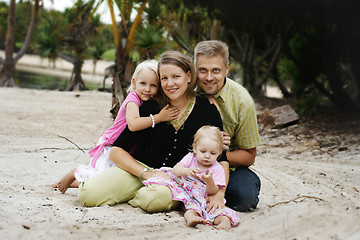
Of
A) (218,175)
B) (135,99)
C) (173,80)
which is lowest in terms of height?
(218,175)

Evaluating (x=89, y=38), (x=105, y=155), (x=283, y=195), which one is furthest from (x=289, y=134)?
(x=89, y=38)

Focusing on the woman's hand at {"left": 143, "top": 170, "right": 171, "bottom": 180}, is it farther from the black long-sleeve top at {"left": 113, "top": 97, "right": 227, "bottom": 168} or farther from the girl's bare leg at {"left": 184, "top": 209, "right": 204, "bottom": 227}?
the girl's bare leg at {"left": 184, "top": 209, "right": 204, "bottom": 227}

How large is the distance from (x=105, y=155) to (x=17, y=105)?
24.5 feet

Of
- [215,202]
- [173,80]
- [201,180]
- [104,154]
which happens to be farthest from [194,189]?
[104,154]

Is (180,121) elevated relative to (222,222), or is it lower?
elevated

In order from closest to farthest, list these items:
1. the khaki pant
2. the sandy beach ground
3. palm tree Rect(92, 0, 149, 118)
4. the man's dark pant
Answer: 1. the sandy beach ground
2. the khaki pant
3. the man's dark pant
4. palm tree Rect(92, 0, 149, 118)

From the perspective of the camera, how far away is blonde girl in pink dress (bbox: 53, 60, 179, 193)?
3217 mm

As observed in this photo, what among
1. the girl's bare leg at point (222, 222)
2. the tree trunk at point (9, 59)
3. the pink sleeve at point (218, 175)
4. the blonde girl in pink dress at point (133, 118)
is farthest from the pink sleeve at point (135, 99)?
the tree trunk at point (9, 59)

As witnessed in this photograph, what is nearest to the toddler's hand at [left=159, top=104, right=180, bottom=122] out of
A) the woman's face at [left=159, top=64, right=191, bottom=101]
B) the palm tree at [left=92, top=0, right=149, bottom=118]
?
the woman's face at [left=159, top=64, right=191, bottom=101]

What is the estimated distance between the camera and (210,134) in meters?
2.98

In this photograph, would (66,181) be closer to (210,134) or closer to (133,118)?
(133,118)

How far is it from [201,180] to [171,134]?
466mm

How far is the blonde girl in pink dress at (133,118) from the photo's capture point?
322 centimetres

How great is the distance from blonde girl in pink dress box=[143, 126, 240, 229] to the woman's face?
37cm
